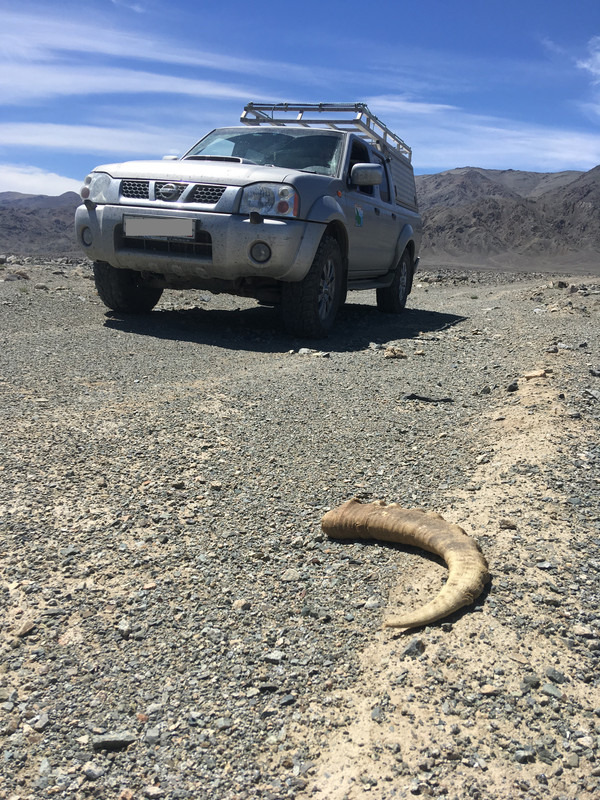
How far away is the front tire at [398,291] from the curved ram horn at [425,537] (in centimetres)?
674

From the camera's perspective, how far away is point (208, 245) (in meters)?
6.30

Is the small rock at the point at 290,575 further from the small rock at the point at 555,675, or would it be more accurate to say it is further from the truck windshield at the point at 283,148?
the truck windshield at the point at 283,148


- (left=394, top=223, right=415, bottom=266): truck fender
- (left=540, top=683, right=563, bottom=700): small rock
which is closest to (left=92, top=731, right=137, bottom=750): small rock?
(left=540, top=683, right=563, bottom=700): small rock

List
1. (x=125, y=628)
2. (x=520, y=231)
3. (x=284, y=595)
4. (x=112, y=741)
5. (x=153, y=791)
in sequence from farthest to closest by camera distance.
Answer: (x=520, y=231)
(x=284, y=595)
(x=125, y=628)
(x=112, y=741)
(x=153, y=791)

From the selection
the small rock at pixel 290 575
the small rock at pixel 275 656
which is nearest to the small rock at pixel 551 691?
the small rock at pixel 275 656

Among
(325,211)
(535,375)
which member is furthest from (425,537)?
(325,211)

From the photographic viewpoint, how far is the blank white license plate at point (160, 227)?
247 inches

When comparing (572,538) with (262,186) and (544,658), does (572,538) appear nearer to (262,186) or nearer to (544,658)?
(544,658)

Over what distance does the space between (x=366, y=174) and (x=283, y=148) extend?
3.00ft

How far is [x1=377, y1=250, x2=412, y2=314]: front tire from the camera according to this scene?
9.38m

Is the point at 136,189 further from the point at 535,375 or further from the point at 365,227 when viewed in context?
the point at 535,375

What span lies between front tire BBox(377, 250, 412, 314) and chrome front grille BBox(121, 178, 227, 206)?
139 inches

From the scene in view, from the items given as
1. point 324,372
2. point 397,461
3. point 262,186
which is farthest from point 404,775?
point 262,186

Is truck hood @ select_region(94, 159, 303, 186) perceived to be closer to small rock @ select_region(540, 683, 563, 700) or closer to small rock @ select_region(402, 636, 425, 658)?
small rock @ select_region(402, 636, 425, 658)
